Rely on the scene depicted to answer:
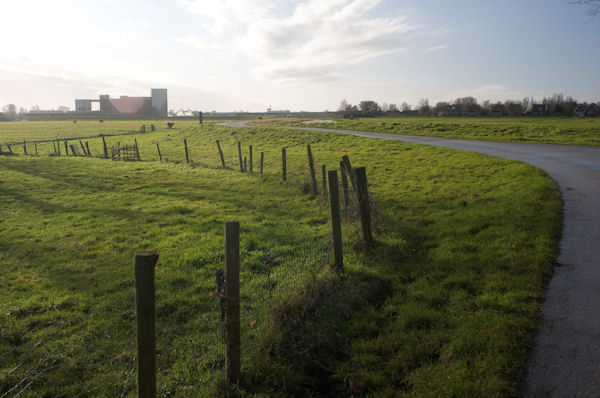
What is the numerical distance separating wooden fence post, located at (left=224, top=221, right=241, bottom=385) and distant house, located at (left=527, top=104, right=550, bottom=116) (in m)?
106

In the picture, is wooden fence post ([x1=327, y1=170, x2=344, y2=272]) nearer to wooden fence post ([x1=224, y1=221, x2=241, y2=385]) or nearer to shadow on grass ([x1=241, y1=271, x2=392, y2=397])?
shadow on grass ([x1=241, y1=271, x2=392, y2=397])

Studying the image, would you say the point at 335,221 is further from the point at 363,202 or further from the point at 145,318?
the point at 145,318

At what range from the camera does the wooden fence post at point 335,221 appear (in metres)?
7.20

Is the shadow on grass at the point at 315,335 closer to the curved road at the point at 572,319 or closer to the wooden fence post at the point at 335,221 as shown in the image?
the wooden fence post at the point at 335,221

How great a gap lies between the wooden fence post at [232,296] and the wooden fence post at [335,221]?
115 inches

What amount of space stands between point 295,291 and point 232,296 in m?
1.94

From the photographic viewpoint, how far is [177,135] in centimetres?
5922

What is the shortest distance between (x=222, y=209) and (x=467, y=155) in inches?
575

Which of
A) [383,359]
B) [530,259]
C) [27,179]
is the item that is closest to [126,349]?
[383,359]

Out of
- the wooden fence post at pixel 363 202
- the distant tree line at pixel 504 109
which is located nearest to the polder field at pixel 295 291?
the wooden fence post at pixel 363 202

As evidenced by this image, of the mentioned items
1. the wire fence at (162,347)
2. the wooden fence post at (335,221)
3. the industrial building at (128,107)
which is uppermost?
the industrial building at (128,107)

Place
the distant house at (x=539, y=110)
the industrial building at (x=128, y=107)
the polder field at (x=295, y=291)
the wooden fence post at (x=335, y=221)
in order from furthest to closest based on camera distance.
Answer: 1. the industrial building at (x=128, y=107)
2. the distant house at (x=539, y=110)
3. the wooden fence post at (x=335, y=221)
4. the polder field at (x=295, y=291)

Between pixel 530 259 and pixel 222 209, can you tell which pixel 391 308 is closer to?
pixel 530 259

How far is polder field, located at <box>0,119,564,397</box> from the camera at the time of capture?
491 cm
